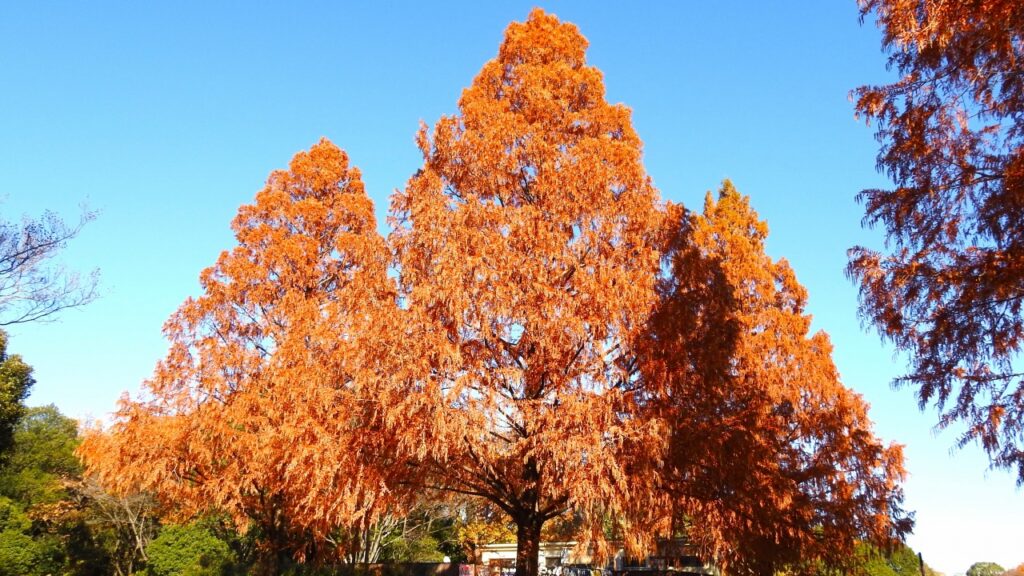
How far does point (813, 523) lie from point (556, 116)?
369 inches

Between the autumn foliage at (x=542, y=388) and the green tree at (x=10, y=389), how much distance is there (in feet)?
37.7

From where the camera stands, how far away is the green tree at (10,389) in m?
21.5

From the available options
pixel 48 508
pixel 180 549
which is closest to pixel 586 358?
pixel 180 549

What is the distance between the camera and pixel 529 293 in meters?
8.94

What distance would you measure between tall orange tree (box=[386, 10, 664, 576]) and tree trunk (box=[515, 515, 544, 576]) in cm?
2

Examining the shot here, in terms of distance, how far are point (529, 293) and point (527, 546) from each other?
3888 millimetres

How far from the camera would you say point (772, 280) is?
581 inches

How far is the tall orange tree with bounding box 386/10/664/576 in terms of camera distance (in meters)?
8.23

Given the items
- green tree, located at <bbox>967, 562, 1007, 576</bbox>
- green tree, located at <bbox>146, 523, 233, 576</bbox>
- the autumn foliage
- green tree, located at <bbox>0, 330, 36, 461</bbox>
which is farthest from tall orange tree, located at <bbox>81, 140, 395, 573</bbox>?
green tree, located at <bbox>967, 562, 1007, 576</bbox>

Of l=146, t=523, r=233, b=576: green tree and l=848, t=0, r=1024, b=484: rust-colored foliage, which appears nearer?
l=848, t=0, r=1024, b=484: rust-colored foliage

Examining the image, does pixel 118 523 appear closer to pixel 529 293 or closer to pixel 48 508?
pixel 48 508

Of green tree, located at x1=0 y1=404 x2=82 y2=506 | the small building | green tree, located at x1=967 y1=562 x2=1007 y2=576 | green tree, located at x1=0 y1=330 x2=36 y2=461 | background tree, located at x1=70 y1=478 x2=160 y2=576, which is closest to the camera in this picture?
→ the small building

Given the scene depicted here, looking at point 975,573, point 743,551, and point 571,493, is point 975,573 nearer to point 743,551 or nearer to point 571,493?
point 743,551

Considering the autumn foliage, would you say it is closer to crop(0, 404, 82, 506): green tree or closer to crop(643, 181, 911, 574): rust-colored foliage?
crop(643, 181, 911, 574): rust-colored foliage
